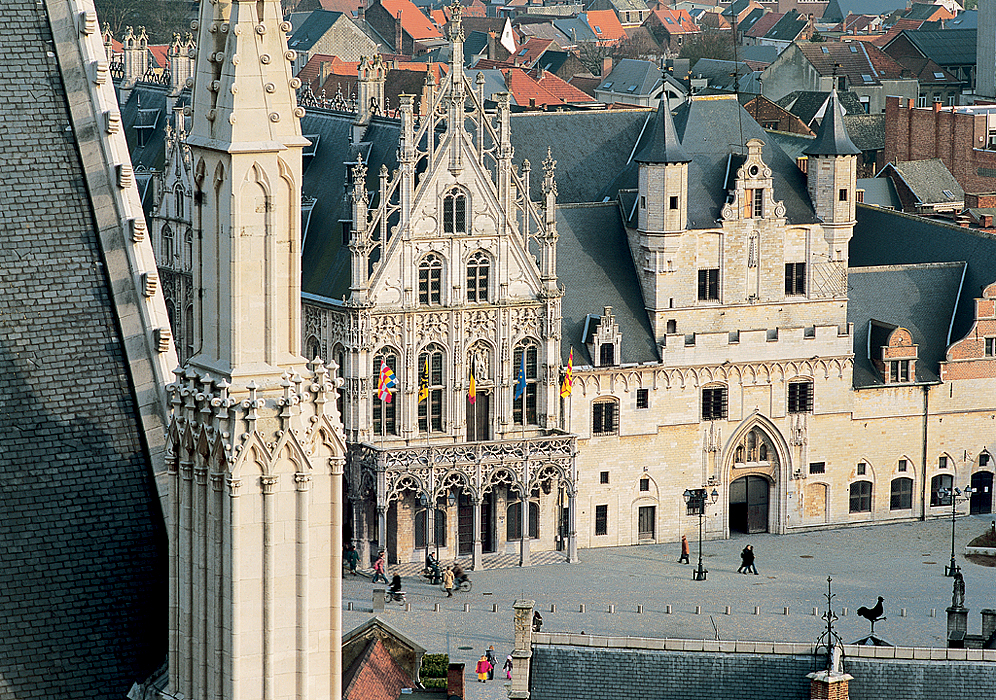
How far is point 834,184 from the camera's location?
90500 mm

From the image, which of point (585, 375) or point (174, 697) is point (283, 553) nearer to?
point (174, 697)

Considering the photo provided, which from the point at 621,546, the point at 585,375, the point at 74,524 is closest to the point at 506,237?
the point at 585,375

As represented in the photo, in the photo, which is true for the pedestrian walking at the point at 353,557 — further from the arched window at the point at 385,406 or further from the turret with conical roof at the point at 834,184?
the turret with conical roof at the point at 834,184

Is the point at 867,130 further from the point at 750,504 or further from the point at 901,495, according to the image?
the point at 750,504

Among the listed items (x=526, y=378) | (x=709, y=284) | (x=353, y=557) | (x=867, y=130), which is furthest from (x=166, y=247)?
(x=867, y=130)

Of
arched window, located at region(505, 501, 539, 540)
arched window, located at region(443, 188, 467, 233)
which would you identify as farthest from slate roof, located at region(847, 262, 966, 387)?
arched window, located at region(443, 188, 467, 233)

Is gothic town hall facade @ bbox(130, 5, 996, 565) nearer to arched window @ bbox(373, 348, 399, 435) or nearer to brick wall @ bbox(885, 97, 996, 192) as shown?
A: arched window @ bbox(373, 348, 399, 435)

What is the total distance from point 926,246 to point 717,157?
46.0 feet

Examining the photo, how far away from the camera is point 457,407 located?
8412 centimetres

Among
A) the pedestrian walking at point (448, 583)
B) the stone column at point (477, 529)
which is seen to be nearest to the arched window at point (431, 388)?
the stone column at point (477, 529)

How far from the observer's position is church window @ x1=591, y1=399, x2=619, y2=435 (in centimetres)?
8762

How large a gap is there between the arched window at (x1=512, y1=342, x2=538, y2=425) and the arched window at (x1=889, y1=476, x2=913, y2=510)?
57.3 feet

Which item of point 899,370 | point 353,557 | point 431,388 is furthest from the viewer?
point 899,370

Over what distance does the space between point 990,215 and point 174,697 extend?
100111mm
